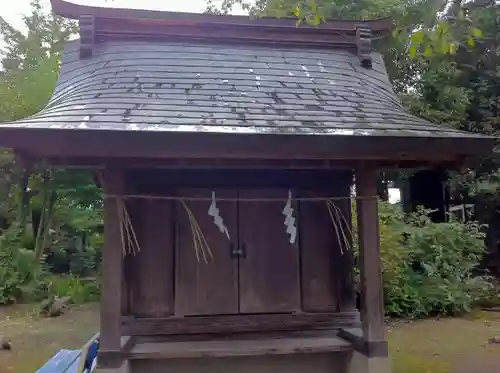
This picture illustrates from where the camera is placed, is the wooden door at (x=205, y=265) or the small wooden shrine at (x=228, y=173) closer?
the small wooden shrine at (x=228, y=173)

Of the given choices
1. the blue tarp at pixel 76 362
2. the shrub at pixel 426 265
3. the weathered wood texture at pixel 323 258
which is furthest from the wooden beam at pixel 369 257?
the shrub at pixel 426 265

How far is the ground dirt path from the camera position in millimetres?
5754

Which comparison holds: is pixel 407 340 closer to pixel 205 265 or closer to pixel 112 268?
pixel 205 265

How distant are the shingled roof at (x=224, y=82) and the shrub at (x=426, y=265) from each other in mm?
3937

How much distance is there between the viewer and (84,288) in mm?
10422

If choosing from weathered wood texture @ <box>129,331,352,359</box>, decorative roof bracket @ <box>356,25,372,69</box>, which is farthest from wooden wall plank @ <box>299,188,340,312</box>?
decorative roof bracket @ <box>356,25,372,69</box>

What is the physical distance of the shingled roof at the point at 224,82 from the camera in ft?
11.4

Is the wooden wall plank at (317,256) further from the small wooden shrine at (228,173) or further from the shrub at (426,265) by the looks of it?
the shrub at (426,265)

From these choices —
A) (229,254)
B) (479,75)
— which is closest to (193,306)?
(229,254)

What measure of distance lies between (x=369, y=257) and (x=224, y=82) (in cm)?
204

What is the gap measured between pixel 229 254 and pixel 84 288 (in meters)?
7.24

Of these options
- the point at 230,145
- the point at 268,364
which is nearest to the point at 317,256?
the point at 268,364

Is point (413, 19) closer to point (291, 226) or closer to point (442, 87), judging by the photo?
point (291, 226)

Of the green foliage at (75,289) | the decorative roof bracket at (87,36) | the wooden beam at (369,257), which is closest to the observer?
the wooden beam at (369,257)
